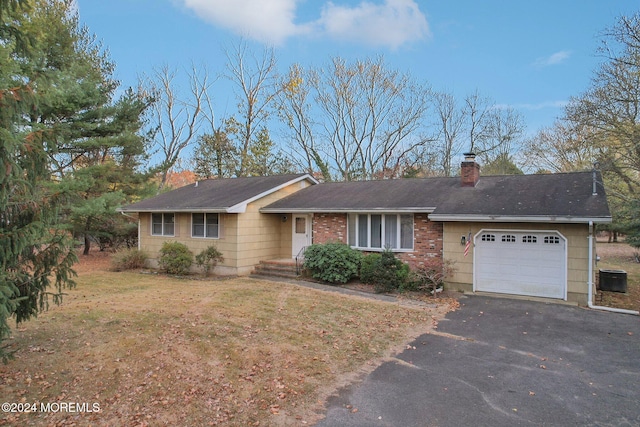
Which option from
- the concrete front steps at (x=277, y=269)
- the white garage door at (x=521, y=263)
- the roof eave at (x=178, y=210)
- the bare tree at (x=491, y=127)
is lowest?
the concrete front steps at (x=277, y=269)

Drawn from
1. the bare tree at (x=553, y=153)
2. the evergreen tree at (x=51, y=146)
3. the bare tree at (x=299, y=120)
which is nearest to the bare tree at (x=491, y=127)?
the bare tree at (x=553, y=153)

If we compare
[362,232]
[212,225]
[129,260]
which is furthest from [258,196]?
[129,260]

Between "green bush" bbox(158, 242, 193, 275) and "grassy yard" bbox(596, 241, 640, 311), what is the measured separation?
1351 cm

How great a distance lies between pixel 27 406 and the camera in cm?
456

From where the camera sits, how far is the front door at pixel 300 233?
15.6m

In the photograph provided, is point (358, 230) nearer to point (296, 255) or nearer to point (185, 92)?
point (296, 255)

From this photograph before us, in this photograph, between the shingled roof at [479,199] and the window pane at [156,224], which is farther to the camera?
the window pane at [156,224]

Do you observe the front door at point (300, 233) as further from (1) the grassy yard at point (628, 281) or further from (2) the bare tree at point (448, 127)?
(2) the bare tree at point (448, 127)

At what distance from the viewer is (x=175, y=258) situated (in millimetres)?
14930

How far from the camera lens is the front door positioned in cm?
1556

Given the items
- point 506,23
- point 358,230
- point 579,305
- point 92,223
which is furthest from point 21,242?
point 506,23

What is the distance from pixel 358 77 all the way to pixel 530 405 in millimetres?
31607

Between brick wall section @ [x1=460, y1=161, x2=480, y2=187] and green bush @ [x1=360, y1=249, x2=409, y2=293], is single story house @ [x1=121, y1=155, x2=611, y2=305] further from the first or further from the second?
green bush @ [x1=360, y1=249, x2=409, y2=293]

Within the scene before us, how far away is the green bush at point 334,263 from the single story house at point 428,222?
1.00 meters
